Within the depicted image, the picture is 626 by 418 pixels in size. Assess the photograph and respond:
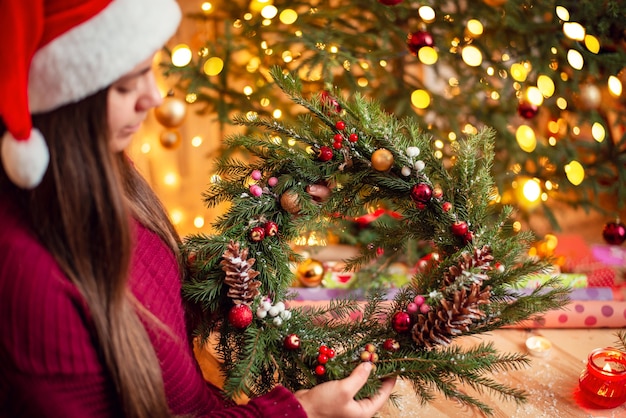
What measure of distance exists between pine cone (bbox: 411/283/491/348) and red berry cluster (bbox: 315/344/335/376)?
131 mm

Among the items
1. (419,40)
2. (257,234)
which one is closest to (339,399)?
(257,234)

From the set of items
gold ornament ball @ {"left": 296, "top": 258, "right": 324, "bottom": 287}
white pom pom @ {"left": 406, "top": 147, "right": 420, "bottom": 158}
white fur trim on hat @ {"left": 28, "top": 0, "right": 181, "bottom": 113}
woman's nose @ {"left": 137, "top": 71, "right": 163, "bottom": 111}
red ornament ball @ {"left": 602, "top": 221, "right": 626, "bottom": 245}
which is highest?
white fur trim on hat @ {"left": 28, "top": 0, "right": 181, "bottom": 113}

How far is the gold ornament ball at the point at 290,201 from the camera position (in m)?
0.89

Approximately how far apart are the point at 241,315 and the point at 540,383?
707 mm

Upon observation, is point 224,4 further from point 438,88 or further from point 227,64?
point 438,88

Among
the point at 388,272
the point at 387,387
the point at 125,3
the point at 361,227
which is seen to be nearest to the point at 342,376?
the point at 387,387

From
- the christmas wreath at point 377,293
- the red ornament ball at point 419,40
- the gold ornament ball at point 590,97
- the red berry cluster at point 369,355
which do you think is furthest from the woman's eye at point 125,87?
the gold ornament ball at point 590,97

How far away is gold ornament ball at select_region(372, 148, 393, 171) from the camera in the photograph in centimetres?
89

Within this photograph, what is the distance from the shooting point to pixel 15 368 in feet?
2.24

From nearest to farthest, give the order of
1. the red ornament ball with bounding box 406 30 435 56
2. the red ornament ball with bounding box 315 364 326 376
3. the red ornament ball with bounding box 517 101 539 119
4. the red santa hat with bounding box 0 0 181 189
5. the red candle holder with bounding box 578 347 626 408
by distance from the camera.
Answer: the red santa hat with bounding box 0 0 181 189 < the red ornament ball with bounding box 315 364 326 376 < the red candle holder with bounding box 578 347 626 408 < the red ornament ball with bounding box 406 30 435 56 < the red ornament ball with bounding box 517 101 539 119

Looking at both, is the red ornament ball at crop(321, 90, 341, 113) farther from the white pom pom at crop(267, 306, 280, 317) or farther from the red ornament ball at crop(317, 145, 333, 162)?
the white pom pom at crop(267, 306, 280, 317)

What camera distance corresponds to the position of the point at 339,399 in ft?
2.60

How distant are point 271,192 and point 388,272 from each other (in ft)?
2.50

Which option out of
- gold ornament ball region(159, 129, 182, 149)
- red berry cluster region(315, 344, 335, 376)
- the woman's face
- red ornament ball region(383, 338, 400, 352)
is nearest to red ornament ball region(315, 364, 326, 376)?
red berry cluster region(315, 344, 335, 376)
